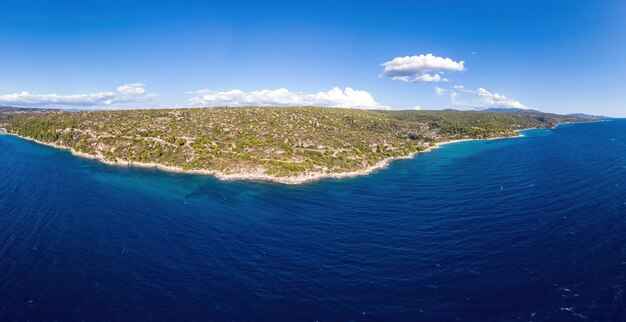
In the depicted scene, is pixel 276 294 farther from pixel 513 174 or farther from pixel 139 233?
pixel 513 174

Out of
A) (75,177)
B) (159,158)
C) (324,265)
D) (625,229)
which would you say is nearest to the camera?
(324,265)

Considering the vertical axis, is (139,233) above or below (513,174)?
below

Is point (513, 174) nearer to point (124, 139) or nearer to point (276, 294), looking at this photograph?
point (276, 294)

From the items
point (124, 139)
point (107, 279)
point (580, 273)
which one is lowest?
point (107, 279)

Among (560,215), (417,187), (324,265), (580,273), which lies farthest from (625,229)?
A: (324,265)

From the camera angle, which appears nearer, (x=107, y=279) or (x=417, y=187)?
(x=107, y=279)

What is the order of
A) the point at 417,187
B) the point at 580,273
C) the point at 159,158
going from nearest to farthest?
1. the point at 580,273
2. the point at 417,187
3. the point at 159,158
